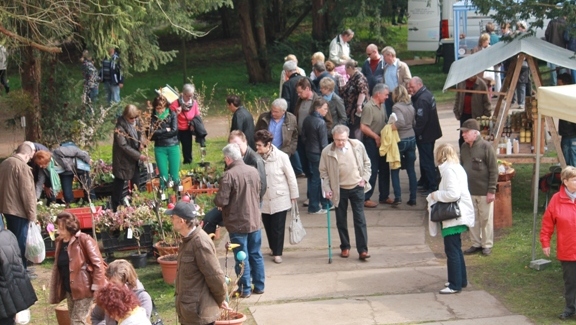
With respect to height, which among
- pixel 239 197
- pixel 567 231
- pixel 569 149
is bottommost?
pixel 567 231

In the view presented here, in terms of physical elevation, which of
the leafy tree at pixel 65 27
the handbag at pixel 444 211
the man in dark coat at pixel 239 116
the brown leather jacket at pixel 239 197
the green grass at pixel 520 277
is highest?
the leafy tree at pixel 65 27

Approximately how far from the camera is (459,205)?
9.95 meters

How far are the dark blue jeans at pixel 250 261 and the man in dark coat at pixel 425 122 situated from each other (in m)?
4.63

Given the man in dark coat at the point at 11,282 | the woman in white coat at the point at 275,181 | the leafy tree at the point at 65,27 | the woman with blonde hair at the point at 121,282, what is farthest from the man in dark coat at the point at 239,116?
the woman with blonde hair at the point at 121,282

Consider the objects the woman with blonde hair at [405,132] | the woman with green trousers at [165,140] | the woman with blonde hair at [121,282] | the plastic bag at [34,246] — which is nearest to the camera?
the woman with blonde hair at [121,282]

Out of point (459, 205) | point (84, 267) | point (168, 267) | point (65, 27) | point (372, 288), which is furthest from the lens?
point (65, 27)

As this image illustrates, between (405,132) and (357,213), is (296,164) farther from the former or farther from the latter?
(357,213)

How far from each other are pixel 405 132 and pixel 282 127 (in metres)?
1.87

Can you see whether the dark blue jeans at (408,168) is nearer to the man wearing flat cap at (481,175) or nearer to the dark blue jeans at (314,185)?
the dark blue jeans at (314,185)

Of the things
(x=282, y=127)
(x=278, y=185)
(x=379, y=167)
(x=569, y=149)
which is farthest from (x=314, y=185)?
(x=569, y=149)

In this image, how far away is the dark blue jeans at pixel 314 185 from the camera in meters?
13.4

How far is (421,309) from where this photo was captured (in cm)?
964

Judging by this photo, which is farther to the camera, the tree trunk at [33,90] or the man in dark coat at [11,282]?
the tree trunk at [33,90]

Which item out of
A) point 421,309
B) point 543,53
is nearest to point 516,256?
point 421,309
